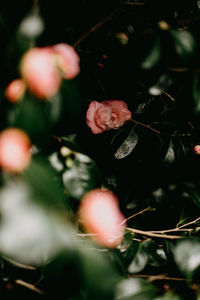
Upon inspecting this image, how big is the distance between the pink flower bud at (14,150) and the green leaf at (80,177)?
0.15 metres

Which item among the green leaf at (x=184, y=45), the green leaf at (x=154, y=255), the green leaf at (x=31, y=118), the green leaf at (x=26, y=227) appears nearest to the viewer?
the green leaf at (x=26, y=227)

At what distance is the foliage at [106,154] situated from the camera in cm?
44

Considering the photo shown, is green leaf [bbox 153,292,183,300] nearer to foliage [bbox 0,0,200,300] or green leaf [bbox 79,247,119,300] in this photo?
foliage [bbox 0,0,200,300]

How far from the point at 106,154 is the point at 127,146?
10 cm

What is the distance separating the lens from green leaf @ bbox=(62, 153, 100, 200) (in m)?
0.62

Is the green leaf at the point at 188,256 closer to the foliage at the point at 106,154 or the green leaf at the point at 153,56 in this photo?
the foliage at the point at 106,154

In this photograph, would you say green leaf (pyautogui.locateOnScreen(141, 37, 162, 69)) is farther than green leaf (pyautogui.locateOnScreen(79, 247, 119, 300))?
Yes

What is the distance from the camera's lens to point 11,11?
55cm

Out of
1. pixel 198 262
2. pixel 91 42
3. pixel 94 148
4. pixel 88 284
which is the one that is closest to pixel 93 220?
pixel 88 284

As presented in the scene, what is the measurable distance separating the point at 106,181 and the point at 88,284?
0.61m

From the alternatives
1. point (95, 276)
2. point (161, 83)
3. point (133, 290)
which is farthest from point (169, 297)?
point (161, 83)

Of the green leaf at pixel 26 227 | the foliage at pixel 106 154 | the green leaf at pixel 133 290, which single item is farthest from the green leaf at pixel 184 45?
the green leaf at pixel 133 290

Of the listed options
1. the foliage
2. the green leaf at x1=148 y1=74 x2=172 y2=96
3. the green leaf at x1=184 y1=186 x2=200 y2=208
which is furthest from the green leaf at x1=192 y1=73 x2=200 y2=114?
the green leaf at x1=184 y1=186 x2=200 y2=208

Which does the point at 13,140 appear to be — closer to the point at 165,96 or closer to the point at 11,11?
the point at 11,11
